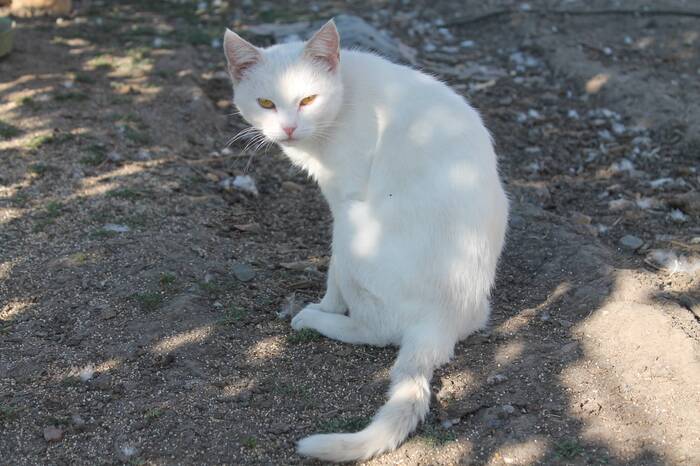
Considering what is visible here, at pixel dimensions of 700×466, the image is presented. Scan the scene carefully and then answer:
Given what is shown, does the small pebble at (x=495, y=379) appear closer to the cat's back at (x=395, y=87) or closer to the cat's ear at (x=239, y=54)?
the cat's back at (x=395, y=87)

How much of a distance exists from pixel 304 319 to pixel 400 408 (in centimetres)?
88

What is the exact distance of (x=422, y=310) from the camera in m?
3.18

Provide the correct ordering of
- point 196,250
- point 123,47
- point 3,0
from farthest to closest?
point 3,0
point 123,47
point 196,250

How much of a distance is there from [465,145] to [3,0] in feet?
21.5

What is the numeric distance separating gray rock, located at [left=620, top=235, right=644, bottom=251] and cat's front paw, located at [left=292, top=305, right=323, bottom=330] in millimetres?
2149

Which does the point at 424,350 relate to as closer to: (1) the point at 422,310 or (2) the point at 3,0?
(1) the point at 422,310

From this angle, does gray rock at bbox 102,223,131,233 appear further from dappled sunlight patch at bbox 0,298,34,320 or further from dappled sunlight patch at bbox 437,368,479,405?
dappled sunlight patch at bbox 437,368,479,405

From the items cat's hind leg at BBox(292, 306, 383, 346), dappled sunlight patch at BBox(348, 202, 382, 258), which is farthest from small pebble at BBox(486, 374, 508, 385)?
dappled sunlight patch at BBox(348, 202, 382, 258)

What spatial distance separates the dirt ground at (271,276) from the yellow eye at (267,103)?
106 centimetres

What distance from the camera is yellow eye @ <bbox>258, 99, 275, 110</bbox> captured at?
3.47 meters

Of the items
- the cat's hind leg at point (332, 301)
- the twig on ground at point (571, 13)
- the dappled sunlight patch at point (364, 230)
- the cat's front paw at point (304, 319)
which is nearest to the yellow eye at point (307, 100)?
the dappled sunlight patch at point (364, 230)

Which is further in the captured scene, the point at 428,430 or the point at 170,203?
the point at 170,203

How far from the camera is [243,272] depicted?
13.3 feet

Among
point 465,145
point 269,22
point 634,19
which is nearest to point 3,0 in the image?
point 269,22
